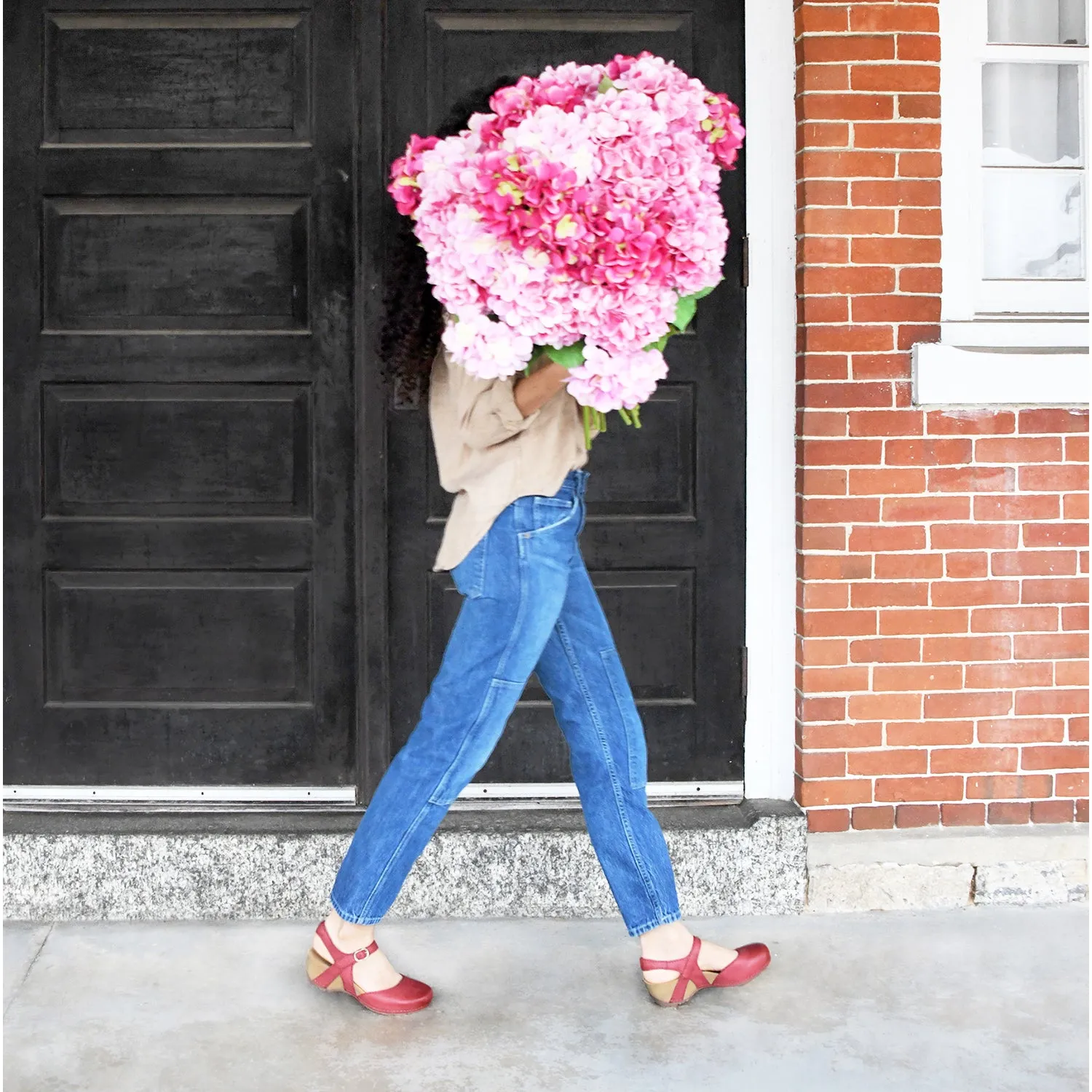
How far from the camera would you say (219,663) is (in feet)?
12.8

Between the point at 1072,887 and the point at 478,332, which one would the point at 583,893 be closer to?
the point at 1072,887

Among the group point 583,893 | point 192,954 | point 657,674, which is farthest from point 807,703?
point 192,954

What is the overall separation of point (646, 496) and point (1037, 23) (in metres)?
1.79

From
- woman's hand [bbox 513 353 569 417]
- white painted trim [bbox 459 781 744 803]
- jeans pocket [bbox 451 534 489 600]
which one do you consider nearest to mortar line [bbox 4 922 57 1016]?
white painted trim [bbox 459 781 744 803]

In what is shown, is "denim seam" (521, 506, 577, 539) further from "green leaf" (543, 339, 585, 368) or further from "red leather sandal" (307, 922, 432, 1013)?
"red leather sandal" (307, 922, 432, 1013)

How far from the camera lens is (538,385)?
2668mm

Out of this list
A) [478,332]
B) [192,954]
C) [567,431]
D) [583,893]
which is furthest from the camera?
[583,893]

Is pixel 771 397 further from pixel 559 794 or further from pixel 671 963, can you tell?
pixel 671 963

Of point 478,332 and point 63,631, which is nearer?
point 478,332

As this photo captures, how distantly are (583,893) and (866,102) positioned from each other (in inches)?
93.0

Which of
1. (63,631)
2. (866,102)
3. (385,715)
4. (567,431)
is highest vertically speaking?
(866,102)

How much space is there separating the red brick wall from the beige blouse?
1104 mm

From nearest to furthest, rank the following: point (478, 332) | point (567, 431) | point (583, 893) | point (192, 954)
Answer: point (478, 332)
point (567, 431)
point (192, 954)
point (583, 893)

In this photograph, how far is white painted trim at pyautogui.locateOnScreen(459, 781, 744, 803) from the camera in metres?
3.93
